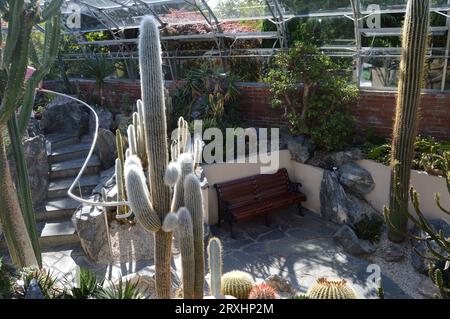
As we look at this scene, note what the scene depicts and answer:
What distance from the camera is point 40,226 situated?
684 centimetres

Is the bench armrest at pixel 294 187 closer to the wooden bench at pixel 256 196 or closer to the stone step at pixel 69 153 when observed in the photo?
the wooden bench at pixel 256 196

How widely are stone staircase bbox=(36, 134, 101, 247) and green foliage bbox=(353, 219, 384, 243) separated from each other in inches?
172

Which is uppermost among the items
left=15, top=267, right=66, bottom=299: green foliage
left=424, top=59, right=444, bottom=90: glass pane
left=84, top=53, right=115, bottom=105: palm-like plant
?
left=84, top=53, right=115, bottom=105: palm-like plant

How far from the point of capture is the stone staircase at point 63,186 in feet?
21.3

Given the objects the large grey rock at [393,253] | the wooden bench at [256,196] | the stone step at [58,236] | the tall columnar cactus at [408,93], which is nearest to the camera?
the tall columnar cactus at [408,93]

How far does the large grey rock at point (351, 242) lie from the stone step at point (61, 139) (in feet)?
19.2

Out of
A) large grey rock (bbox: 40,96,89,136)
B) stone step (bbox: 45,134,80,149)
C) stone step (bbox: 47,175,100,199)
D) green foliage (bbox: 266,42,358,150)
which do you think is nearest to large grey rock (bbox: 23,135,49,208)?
stone step (bbox: 47,175,100,199)

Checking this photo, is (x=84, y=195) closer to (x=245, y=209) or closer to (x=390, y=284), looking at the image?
(x=245, y=209)

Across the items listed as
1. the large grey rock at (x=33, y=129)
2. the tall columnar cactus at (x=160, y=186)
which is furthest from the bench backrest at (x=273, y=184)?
the large grey rock at (x=33, y=129)

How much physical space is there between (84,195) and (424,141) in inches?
225

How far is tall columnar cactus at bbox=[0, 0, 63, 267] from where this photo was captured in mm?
3771

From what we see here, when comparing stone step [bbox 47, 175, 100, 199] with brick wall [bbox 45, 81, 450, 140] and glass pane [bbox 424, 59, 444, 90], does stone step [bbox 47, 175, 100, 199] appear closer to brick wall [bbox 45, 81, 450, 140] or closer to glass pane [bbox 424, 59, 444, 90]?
brick wall [bbox 45, 81, 450, 140]
